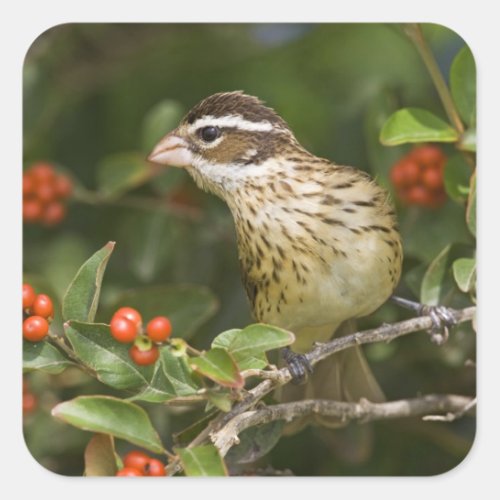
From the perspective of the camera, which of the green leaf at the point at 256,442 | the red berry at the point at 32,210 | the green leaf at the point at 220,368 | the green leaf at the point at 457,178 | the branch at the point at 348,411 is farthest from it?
the red berry at the point at 32,210

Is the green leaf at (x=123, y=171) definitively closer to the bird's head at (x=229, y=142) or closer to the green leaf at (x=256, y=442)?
the bird's head at (x=229, y=142)

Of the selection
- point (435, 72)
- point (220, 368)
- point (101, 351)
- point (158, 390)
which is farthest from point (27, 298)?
point (435, 72)

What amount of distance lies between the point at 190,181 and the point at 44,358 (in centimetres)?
68

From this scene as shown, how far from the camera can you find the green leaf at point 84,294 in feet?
6.48

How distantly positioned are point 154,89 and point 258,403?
85cm

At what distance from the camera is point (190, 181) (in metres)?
2.52

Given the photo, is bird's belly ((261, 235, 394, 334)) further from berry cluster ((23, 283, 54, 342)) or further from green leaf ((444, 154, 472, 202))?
berry cluster ((23, 283, 54, 342))

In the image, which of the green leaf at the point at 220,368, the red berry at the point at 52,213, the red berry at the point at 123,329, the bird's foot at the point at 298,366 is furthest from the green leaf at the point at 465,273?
the red berry at the point at 52,213

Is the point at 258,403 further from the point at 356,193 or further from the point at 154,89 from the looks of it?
the point at 154,89

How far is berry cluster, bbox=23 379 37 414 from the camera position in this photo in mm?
2268

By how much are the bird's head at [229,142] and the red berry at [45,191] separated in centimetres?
39

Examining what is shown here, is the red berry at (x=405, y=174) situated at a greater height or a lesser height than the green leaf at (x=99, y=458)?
greater

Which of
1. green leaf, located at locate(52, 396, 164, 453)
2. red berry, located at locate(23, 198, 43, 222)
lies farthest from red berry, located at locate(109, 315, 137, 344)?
red berry, located at locate(23, 198, 43, 222)

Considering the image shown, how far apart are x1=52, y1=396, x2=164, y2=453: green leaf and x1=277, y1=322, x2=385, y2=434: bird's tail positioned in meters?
0.43
